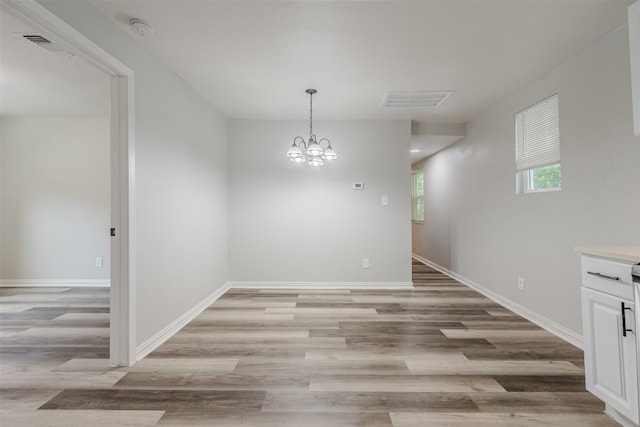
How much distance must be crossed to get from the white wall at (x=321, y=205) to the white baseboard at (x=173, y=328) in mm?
801

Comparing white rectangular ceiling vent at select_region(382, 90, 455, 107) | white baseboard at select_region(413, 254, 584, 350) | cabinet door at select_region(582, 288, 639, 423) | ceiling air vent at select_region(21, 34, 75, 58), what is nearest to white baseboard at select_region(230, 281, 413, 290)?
white baseboard at select_region(413, 254, 584, 350)

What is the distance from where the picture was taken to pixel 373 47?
242 cm

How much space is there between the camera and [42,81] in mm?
3191

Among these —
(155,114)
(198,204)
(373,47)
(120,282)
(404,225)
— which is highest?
(373,47)

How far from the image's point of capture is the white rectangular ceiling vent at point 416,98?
133 inches

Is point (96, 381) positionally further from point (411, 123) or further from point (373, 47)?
point (411, 123)

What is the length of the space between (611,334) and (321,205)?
3.34 m

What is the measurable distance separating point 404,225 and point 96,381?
3793mm

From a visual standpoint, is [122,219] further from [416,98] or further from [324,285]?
[416,98]

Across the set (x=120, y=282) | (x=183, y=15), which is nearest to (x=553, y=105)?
(x=183, y=15)

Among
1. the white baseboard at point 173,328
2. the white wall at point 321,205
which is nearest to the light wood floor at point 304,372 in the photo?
the white baseboard at point 173,328

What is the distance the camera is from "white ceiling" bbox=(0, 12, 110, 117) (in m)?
2.45

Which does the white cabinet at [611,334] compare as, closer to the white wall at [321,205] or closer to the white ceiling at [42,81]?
the white wall at [321,205]

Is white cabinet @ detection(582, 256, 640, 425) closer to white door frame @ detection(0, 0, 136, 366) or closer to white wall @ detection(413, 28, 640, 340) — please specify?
white wall @ detection(413, 28, 640, 340)
